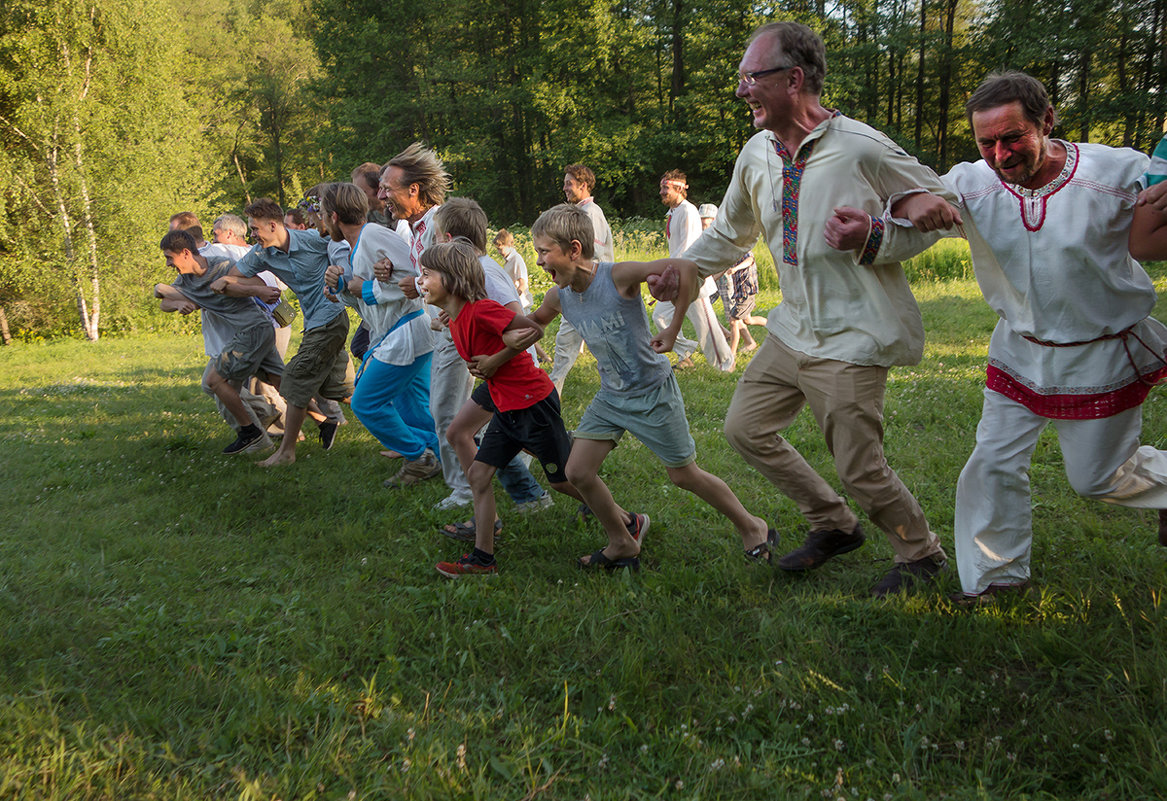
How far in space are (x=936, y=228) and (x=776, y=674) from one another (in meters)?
1.77

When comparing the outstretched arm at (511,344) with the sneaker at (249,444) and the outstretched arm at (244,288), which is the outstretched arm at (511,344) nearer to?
the outstretched arm at (244,288)

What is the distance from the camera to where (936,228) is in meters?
3.07

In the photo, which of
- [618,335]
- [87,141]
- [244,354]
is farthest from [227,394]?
[87,141]

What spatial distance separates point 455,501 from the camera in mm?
5551

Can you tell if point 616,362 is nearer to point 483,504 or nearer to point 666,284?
point 666,284

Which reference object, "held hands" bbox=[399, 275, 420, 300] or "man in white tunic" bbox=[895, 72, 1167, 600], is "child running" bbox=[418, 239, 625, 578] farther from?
"man in white tunic" bbox=[895, 72, 1167, 600]

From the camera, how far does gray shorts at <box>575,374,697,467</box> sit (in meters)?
4.07

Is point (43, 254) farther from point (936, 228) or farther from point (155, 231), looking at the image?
point (936, 228)

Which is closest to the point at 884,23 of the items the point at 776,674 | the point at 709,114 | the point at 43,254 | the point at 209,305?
the point at 709,114

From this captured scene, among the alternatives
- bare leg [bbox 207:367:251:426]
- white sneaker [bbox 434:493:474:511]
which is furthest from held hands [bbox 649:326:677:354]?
bare leg [bbox 207:367:251:426]

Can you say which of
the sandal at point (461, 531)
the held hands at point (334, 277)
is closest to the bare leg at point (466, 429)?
the sandal at point (461, 531)

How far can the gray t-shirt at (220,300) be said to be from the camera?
23.9 feet

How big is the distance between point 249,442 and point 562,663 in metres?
5.02

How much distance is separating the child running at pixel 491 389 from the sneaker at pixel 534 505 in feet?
2.63
